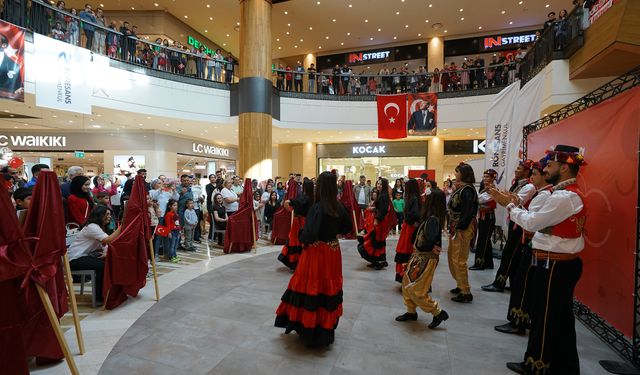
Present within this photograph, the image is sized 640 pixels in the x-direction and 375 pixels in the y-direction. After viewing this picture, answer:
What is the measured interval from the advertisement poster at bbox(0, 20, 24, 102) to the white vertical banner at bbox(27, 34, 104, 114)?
1.54 feet

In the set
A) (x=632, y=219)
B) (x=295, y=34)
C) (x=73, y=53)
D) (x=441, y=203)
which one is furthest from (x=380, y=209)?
(x=295, y=34)

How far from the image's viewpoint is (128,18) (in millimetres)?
18422

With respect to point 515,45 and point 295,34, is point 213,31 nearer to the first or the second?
point 295,34

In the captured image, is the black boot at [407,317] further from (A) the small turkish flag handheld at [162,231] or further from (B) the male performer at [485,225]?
(A) the small turkish flag handheld at [162,231]

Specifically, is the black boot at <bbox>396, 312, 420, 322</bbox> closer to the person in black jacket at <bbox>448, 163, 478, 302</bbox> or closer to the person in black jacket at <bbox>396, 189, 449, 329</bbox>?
the person in black jacket at <bbox>396, 189, 449, 329</bbox>

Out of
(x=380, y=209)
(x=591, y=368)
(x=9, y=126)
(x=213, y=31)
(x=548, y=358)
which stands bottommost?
(x=591, y=368)

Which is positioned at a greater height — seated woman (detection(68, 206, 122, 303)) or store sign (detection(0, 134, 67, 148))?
store sign (detection(0, 134, 67, 148))

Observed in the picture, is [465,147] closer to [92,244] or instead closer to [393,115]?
[393,115]

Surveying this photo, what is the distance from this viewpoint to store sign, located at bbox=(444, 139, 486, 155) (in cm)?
1886

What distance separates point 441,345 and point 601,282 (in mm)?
2024

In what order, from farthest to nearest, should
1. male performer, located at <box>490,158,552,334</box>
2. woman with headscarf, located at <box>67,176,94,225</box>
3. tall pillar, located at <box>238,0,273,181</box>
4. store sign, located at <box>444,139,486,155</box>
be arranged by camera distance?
store sign, located at <box>444,139,486,155</box> → tall pillar, located at <box>238,0,273,181</box> → woman with headscarf, located at <box>67,176,94,225</box> → male performer, located at <box>490,158,552,334</box>

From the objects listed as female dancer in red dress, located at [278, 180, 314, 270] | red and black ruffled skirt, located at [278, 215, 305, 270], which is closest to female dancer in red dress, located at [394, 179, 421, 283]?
female dancer in red dress, located at [278, 180, 314, 270]

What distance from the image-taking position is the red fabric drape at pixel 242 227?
7520mm

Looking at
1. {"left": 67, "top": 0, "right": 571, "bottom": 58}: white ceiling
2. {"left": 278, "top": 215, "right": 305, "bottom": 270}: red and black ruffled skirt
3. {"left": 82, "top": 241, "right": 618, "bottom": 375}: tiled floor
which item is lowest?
{"left": 82, "top": 241, "right": 618, "bottom": 375}: tiled floor
